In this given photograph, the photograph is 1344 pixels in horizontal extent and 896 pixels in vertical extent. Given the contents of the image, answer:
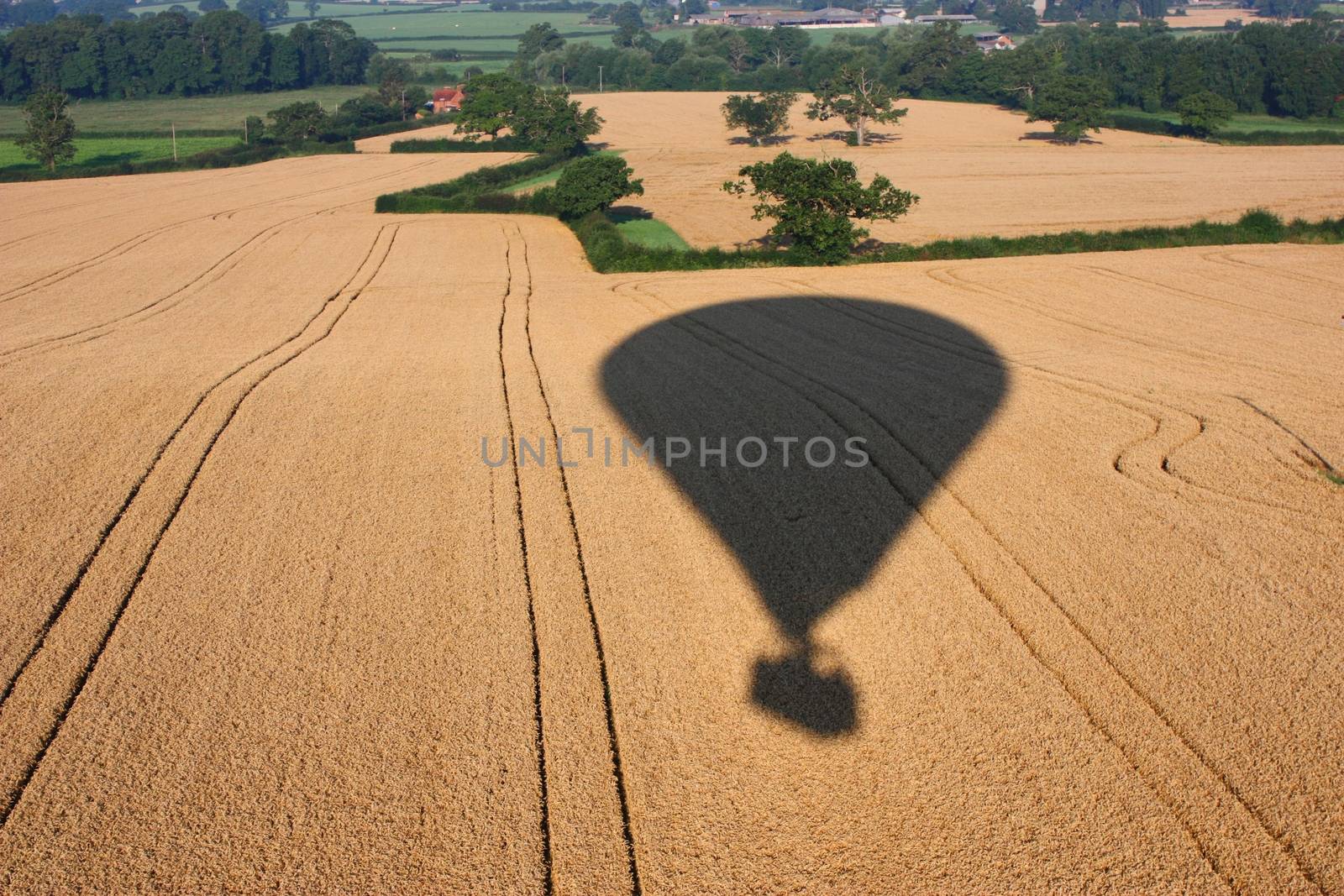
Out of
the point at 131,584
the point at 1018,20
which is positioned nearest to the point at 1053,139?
the point at 131,584

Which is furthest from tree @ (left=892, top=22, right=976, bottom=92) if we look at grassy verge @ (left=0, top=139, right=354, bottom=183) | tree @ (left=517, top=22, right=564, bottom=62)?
grassy verge @ (left=0, top=139, right=354, bottom=183)

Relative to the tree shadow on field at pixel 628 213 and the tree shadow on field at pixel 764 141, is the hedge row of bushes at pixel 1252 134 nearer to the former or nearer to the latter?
the tree shadow on field at pixel 764 141

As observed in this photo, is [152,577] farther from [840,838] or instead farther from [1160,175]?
[1160,175]

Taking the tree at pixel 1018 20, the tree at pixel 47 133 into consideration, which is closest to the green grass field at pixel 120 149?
the tree at pixel 47 133

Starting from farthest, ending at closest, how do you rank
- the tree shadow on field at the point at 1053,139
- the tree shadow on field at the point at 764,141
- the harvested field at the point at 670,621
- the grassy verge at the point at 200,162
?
1. the tree shadow on field at the point at 764,141
2. the tree shadow on field at the point at 1053,139
3. the grassy verge at the point at 200,162
4. the harvested field at the point at 670,621

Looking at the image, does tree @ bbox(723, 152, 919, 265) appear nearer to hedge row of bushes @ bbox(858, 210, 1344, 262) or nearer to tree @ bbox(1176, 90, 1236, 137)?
hedge row of bushes @ bbox(858, 210, 1344, 262)
